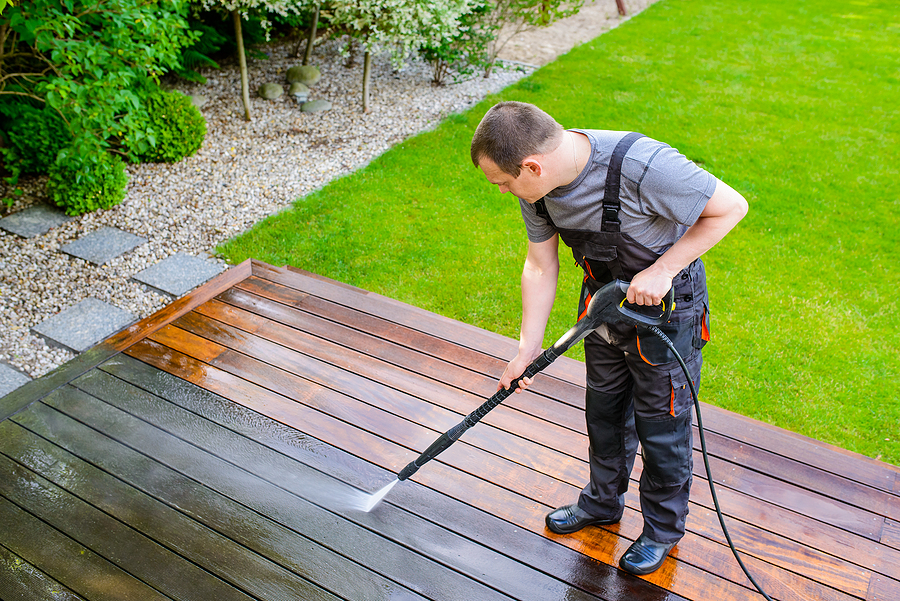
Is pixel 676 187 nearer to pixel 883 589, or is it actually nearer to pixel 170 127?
pixel 883 589

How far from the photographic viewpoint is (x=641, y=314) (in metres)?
1.58

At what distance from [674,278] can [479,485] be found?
41.9 inches

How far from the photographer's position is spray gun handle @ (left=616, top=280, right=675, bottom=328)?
5.16 feet

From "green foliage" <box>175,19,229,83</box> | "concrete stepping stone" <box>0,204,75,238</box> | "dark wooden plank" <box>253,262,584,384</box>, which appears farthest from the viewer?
"green foliage" <box>175,19,229,83</box>

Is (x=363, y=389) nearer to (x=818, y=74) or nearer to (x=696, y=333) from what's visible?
(x=696, y=333)

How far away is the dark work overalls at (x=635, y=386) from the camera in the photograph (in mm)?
1619

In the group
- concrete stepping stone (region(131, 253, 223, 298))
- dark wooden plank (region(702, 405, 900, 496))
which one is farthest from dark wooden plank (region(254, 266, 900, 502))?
concrete stepping stone (region(131, 253, 223, 298))

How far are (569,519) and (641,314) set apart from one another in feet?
2.76

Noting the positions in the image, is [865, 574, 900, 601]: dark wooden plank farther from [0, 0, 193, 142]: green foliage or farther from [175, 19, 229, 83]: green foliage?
[175, 19, 229, 83]: green foliage

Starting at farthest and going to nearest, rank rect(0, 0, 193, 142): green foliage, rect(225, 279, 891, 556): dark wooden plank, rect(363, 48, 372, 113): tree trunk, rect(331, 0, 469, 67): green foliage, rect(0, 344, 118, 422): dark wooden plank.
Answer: rect(363, 48, 372, 113): tree trunk, rect(331, 0, 469, 67): green foliage, rect(0, 0, 193, 142): green foliage, rect(0, 344, 118, 422): dark wooden plank, rect(225, 279, 891, 556): dark wooden plank

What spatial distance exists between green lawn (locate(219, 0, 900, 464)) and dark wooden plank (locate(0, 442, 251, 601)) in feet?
5.95

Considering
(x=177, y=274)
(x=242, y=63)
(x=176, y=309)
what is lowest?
(x=177, y=274)

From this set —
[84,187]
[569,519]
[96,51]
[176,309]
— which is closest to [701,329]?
[569,519]

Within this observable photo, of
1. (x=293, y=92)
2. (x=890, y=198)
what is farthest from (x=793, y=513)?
(x=293, y=92)
